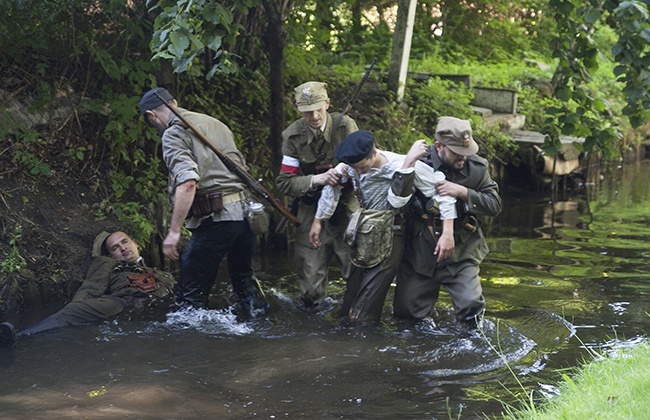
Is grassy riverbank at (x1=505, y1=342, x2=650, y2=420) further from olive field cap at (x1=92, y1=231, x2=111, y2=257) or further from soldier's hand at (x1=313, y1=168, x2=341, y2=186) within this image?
olive field cap at (x1=92, y1=231, x2=111, y2=257)

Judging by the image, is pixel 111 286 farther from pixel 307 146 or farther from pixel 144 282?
pixel 307 146

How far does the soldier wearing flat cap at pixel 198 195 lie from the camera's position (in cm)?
730

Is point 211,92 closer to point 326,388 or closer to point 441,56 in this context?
point 326,388

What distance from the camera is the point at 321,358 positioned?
6789mm

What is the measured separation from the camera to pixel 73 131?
397 inches

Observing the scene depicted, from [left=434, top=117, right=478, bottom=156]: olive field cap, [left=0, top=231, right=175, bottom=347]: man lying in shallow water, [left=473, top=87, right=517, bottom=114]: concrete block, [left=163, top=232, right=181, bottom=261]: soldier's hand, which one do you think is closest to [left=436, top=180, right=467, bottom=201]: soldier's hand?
[left=434, top=117, right=478, bottom=156]: olive field cap

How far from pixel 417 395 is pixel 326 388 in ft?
1.99

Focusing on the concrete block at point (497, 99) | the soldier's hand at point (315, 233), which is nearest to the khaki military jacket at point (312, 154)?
the soldier's hand at point (315, 233)

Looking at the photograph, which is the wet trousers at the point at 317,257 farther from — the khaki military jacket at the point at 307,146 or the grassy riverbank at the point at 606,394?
the grassy riverbank at the point at 606,394

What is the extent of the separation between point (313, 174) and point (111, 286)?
2161 mm

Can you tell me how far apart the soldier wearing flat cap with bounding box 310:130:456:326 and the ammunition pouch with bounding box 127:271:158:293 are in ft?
6.18

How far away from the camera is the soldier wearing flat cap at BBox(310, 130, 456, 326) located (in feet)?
21.9

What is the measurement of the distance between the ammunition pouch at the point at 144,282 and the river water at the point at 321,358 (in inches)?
18.7

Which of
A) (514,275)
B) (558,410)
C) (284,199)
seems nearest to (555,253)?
(514,275)
